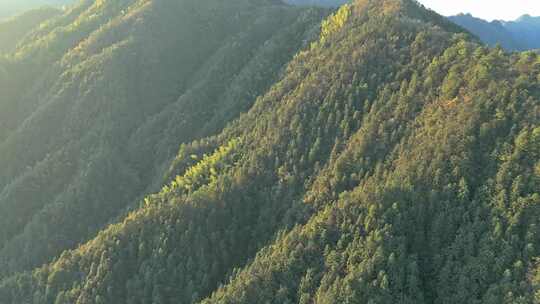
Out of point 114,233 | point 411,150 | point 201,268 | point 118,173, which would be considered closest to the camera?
point 411,150

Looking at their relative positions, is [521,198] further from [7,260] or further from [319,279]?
[7,260]

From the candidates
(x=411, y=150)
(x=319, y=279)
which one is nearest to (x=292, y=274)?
(x=319, y=279)

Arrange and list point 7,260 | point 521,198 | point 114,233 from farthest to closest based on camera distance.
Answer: point 7,260 → point 114,233 → point 521,198

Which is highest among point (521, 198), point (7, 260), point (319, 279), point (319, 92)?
point (319, 92)

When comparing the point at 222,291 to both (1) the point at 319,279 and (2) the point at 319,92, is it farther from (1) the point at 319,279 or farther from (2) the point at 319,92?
(2) the point at 319,92

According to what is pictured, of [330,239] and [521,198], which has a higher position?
[521,198]

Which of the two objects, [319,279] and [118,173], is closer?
[319,279]
